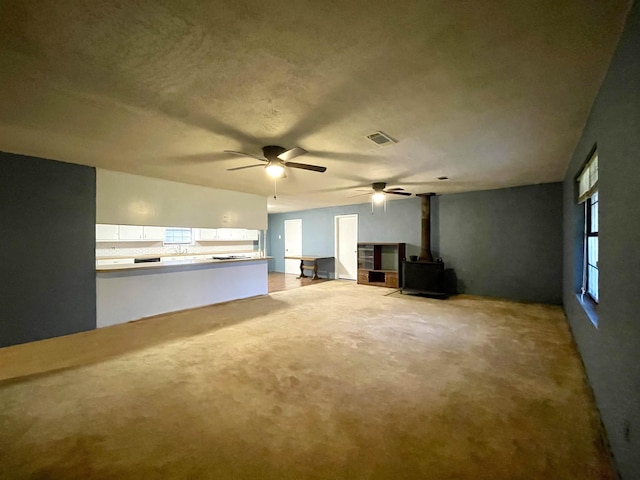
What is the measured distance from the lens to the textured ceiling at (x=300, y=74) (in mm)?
1283

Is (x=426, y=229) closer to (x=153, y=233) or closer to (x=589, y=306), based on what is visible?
(x=589, y=306)

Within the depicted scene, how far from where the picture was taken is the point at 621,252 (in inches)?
57.5

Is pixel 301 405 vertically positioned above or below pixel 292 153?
below

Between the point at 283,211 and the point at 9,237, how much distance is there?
6.92 metres

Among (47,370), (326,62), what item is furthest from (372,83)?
(47,370)

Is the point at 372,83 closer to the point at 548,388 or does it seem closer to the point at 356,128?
the point at 356,128

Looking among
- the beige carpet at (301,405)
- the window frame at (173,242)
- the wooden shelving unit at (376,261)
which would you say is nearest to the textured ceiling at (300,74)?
the beige carpet at (301,405)

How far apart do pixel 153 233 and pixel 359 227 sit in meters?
5.25

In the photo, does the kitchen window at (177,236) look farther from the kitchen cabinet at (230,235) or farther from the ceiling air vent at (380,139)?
the ceiling air vent at (380,139)

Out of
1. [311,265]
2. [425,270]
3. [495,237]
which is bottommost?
[311,265]

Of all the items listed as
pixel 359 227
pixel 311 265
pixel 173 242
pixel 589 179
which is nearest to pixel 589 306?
pixel 589 179

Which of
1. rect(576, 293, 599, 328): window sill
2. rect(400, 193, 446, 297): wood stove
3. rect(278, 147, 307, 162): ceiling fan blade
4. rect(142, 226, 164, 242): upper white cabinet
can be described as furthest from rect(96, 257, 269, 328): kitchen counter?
rect(576, 293, 599, 328): window sill

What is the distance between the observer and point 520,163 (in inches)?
150

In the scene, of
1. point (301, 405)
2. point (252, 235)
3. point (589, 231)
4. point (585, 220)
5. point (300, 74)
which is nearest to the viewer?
point (300, 74)
